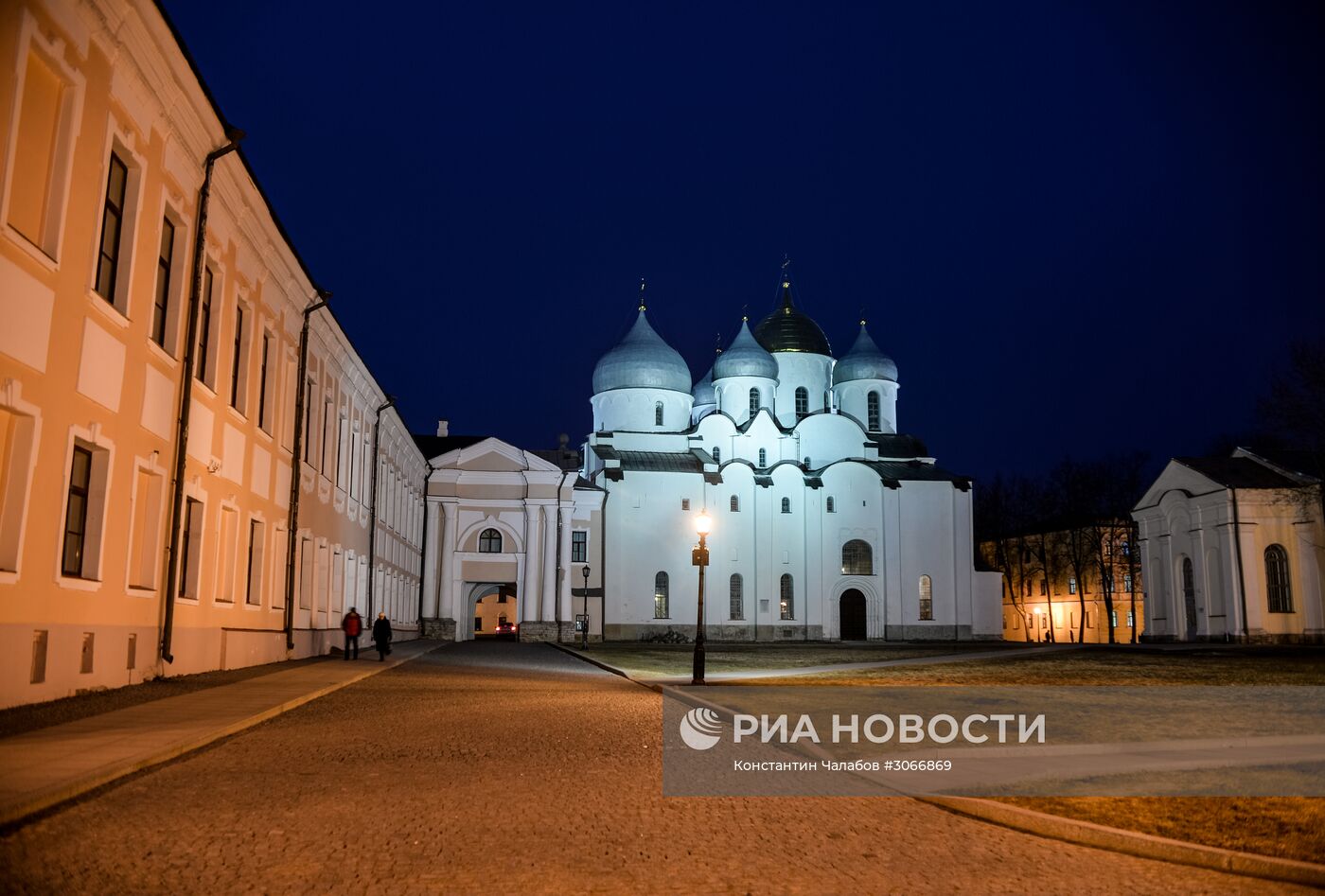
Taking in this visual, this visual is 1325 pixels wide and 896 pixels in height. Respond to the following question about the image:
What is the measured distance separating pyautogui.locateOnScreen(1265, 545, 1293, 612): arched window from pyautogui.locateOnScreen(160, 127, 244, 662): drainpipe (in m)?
51.2

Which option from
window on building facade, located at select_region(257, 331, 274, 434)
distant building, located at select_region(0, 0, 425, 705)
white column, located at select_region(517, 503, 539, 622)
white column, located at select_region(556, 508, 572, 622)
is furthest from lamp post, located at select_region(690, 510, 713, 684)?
white column, located at select_region(517, 503, 539, 622)

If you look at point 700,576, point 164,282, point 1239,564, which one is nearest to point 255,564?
point 164,282

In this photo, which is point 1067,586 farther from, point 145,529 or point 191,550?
point 145,529

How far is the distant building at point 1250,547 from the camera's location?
5359cm

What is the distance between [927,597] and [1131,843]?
5877cm

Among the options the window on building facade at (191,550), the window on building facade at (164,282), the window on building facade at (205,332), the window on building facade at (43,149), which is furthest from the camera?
the window on building facade at (205,332)

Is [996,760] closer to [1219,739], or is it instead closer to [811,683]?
[1219,739]

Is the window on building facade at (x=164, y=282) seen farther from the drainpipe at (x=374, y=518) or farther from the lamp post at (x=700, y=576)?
the drainpipe at (x=374, y=518)

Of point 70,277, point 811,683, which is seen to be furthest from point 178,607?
point 811,683

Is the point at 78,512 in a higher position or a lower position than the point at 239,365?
lower

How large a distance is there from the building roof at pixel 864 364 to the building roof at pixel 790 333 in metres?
1.33

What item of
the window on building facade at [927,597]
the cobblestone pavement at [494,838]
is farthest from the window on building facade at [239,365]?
the window on building facade at [927,597]

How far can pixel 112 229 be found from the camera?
1565 centimetres

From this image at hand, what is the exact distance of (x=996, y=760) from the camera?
10.8m
